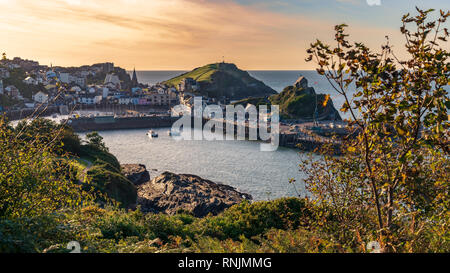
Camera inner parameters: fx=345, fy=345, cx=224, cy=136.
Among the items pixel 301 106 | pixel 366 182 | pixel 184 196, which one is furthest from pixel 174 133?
pixel 366 182

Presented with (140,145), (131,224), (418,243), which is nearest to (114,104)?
(140,145)

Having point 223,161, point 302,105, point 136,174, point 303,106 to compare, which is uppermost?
point 302,105

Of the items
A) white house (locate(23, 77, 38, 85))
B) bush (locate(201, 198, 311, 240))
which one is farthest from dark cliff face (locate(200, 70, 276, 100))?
bush (locate(201, 198, 311, 240))

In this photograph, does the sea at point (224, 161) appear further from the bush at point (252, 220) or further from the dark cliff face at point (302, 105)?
the dark cliff face at point (302, 105)

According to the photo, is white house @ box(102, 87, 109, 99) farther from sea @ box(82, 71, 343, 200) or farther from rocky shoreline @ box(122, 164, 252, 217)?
rocky shoreline @ box(122, 164, 252, 217)

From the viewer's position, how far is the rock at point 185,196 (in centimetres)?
2203

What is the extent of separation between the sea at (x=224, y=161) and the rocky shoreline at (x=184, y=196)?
2.82 meters

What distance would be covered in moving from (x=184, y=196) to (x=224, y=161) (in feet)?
49.8

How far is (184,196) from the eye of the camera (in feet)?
77.4

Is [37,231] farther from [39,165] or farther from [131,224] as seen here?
[131,224]

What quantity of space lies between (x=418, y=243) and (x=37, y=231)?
5.11 metres

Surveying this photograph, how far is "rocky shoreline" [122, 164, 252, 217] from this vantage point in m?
22.0

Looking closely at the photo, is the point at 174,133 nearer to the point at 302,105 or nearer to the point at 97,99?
the point at 302,105
